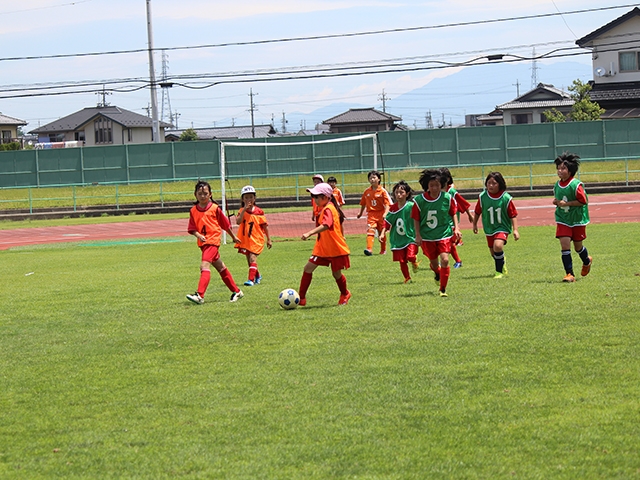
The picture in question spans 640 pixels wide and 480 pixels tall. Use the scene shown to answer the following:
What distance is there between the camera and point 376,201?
19.2 meters

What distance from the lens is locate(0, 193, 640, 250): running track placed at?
2866cm

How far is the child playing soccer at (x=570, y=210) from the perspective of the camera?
12.9 m

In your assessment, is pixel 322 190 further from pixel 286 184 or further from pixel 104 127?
pixel 104 127

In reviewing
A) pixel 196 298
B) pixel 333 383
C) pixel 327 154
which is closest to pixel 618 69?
pixel 327 154

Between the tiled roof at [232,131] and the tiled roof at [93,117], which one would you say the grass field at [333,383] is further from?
the tiled roof at [232,131]

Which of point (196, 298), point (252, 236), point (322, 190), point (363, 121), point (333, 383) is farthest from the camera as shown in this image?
point (363, 121)

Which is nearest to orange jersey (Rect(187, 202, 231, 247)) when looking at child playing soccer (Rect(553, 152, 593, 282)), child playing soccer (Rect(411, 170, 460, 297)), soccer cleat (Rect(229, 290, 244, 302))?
soccer cleat (Rect(229, 290, 244, 302))

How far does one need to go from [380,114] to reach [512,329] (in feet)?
274

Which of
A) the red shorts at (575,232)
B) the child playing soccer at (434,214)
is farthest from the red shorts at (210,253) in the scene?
the red shorts at (575,232)

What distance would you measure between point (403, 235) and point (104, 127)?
83695 millimetres

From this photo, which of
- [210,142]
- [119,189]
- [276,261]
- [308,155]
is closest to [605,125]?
[308,155]

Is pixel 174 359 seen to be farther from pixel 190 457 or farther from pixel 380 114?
pixel 380 114

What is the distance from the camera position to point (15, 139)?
92.6 meters

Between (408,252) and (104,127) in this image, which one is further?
(104,127)
